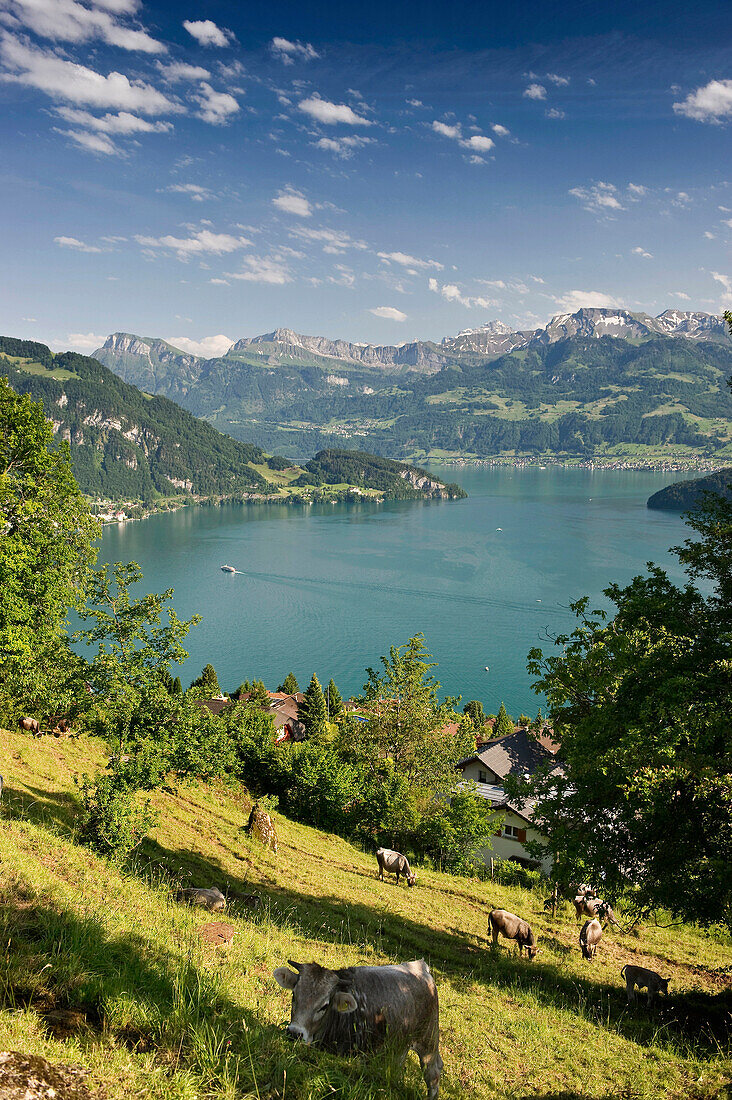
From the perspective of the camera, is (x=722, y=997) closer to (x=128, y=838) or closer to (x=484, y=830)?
(x=128, y=838)

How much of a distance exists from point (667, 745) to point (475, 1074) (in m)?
5.56

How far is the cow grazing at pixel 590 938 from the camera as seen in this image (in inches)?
538

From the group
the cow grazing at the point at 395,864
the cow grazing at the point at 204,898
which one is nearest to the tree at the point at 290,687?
the cow grazing at the point at 395,864

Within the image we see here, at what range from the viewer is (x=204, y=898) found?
11.0 meters

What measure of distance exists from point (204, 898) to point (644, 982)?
902cm

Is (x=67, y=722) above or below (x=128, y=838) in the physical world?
below

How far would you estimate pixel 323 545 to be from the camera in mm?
175625

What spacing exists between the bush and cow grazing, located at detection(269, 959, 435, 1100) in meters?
8.31

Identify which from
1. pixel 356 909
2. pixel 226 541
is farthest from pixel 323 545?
pixel 356 909

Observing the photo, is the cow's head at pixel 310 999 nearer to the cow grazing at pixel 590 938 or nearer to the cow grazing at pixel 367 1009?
the cow grazing at pixel 367 1009

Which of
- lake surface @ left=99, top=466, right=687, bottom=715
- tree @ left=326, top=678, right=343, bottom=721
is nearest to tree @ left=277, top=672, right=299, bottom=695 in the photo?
lake surface @ left=99, top=466, right=687, bottom=715

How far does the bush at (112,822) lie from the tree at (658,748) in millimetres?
9033

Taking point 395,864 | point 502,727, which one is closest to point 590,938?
point 395,864

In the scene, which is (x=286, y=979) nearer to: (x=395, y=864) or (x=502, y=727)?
(x=395, y=864)
